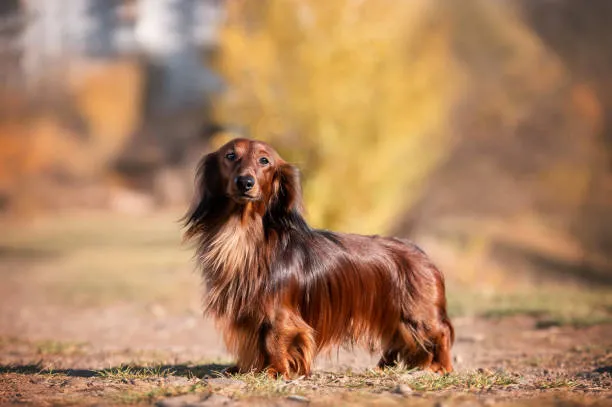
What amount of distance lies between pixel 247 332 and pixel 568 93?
90.1 ft

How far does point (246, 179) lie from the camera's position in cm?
514

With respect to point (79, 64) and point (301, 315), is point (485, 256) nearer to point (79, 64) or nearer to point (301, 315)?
point (301, 315)


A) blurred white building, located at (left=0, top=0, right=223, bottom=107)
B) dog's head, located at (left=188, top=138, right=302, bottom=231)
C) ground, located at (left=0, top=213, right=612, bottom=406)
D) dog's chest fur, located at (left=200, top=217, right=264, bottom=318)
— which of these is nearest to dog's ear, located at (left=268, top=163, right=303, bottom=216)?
dog's head, located at (left=188, top=138, right=302, bottom=231)

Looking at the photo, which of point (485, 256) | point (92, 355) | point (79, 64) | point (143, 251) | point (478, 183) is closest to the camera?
point (92, 355)

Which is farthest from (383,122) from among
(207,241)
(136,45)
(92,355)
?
(136,45)

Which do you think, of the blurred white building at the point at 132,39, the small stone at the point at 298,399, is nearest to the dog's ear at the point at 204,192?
the small stone at the point at 298,399

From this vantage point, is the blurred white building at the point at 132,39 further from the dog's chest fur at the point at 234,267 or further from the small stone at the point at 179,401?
the small stone at the point at 179,401

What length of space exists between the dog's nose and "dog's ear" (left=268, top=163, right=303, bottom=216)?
0.39 meters

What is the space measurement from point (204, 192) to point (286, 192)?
23.3 inches

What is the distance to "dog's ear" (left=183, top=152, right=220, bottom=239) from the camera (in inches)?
217

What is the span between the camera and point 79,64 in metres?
32.2

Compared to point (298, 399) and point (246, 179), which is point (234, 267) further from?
point (298, 399)

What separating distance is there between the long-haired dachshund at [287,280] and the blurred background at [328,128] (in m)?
5.06

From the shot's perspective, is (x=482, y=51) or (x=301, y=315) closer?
(x=301, y=315)
